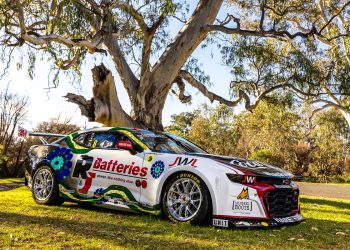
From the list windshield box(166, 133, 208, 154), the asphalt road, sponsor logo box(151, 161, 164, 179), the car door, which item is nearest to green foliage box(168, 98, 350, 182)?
the asphalt road

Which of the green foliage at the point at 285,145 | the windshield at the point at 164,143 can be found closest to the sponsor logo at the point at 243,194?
the windshield at the point at 164,143

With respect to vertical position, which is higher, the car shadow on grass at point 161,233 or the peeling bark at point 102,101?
the peeling bark at point 102,101

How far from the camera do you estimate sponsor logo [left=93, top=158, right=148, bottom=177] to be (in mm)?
6626

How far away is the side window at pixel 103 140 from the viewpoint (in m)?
7.29

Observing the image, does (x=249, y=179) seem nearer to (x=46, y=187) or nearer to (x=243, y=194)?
(x=243, y=194)

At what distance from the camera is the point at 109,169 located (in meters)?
6.96

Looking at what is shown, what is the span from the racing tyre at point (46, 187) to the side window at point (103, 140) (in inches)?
38.7

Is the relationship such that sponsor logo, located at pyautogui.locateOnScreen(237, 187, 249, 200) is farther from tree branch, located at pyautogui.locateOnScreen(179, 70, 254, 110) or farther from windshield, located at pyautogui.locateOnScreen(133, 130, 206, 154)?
tree branch, located at pyautogui.locateOnScreen(179, 70, 254, 110)

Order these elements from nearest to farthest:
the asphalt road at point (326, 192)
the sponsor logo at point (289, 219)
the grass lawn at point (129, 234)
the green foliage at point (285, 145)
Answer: the grass lawn at point (129, 234)
the sponsor logo at point (289, 219)
the asphalt road at point (326, 192)
the green foliage at point (285, 145)

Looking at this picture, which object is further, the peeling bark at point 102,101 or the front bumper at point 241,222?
the peeling bark at point 102,101

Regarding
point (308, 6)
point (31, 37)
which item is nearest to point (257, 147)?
point (308, 6)

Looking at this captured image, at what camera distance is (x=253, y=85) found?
58.5 ft

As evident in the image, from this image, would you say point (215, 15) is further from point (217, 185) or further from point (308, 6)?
point (217, 185)

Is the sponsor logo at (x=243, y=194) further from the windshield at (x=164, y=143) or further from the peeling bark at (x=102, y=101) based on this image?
the peeling bark at (x=102, y=101)
